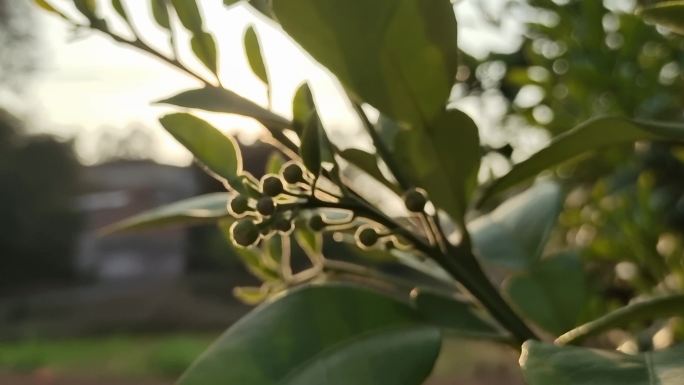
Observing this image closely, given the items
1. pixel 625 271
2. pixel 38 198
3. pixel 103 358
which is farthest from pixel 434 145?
pixel 38 198

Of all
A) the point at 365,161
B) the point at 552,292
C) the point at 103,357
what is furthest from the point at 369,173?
the point at 103,357

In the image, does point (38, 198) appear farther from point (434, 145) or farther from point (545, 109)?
point (434, 145)

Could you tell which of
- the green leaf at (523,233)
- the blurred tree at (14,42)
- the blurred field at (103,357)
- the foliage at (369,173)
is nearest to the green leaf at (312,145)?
the foliage at (369,173)

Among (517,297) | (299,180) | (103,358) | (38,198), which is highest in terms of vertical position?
(299,180)

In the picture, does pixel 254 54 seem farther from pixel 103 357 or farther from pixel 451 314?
pixel 103 357

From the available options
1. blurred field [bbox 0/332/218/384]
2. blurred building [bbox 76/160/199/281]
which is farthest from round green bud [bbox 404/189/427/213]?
blurred building [bbox 76/160/199/281]

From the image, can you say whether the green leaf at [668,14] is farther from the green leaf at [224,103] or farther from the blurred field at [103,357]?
the blurred field at [103,357]
